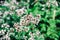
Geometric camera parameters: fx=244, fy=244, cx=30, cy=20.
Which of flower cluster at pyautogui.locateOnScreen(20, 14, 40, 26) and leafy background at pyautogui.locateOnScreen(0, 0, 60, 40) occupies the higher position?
flower cluster at pyautogui.locateOnScreen(20, 14, 40, 26)

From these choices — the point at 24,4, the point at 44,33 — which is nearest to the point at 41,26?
the point at 44,33

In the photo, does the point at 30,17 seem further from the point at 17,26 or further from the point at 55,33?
the point at 55,33

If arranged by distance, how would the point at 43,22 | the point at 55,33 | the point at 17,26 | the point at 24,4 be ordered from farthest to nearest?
the point at 24,4
the point at 43,22
the point at 55,33
the point at 17,26

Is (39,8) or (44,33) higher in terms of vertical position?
(39,8)

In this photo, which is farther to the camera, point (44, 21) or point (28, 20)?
point (44, 21)

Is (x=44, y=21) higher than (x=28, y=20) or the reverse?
the reverse

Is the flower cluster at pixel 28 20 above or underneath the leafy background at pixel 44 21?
above

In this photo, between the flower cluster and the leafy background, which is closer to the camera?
the flower cluster

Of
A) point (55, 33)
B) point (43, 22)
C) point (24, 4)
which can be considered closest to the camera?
point (55, 33)

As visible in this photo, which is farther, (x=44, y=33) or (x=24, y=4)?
(x=24, y=4)

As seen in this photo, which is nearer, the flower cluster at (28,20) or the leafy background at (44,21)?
the flower cluster at (28,20)
